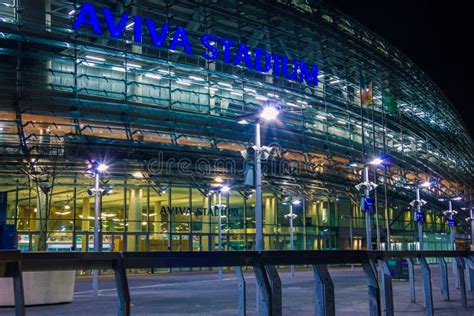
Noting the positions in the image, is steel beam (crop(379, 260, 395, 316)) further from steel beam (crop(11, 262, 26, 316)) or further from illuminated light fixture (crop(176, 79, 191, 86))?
illuminated light fixture (crop(176, 79, 191, 86))

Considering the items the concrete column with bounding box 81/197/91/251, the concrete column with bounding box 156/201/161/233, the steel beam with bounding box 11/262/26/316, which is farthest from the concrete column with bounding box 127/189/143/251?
the steel beam with bounding box 11/262/26/316

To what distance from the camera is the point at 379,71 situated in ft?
175

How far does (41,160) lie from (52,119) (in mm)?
2305

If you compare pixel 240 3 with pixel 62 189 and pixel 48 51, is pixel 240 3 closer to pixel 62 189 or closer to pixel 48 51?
pixel 48 51

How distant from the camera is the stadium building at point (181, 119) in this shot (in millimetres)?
31125

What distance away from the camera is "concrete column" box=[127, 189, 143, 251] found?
40.4 meters

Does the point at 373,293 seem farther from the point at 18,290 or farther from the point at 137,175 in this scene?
the point at 137,175

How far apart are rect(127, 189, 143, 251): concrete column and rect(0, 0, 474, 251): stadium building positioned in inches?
3.9

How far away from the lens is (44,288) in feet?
54.3

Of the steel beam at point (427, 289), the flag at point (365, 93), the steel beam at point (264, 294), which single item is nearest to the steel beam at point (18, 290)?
the steel beam at point (264, 294)

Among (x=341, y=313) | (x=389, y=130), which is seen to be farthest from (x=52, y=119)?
(x=389, y=130)

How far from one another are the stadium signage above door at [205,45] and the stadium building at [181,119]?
101 mm

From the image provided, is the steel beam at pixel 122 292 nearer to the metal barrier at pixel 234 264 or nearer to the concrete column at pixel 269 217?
the metal barrier at pixel 234 264

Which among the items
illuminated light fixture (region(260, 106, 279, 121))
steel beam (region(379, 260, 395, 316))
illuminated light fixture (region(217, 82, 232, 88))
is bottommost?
steel beam (region(379, 260, 395, 316))
